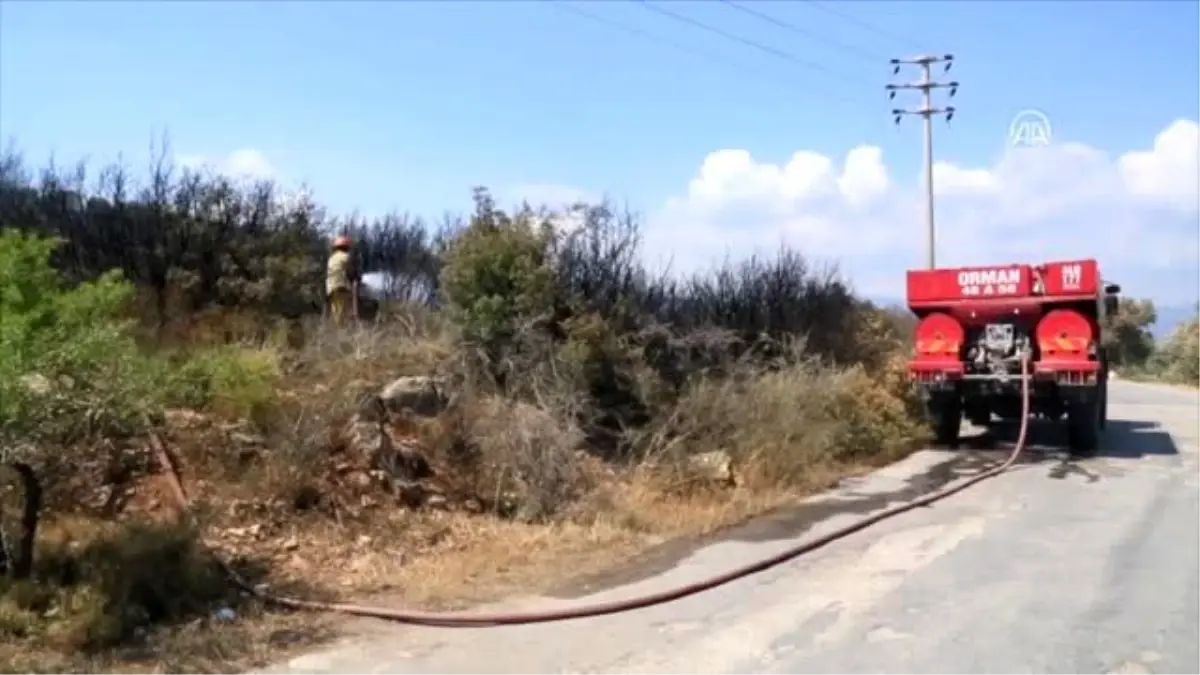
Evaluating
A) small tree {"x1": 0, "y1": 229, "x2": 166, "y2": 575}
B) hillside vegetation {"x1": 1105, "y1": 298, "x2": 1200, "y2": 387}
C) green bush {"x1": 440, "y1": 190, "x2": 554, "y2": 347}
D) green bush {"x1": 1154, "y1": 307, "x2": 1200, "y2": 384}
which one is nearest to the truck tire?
green bush {"x1": 440, "y1": 190, "x2": 554, "y2": 347}

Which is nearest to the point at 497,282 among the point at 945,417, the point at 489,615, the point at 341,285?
the point at 341,285

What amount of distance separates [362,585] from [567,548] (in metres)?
2.09

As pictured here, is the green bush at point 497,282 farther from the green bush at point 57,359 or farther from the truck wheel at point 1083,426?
the truck wheel at point 1083,426

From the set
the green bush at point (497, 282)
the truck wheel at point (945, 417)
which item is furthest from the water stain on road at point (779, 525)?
the green bush at point (497, 282)

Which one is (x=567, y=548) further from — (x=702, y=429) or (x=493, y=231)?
(x=493, y=231)

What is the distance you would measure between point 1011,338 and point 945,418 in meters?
1.62

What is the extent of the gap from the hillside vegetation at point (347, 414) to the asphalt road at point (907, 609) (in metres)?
0.80

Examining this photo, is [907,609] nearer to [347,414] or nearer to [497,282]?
[347,414]

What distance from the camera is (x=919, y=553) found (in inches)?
400

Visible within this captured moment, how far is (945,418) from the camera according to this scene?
18234 millimetres

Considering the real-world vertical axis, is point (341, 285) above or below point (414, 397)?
above

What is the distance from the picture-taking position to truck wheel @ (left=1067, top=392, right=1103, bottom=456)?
1712 cm

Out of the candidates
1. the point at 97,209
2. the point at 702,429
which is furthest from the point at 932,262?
the point at 97,209

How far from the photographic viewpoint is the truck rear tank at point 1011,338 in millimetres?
16859
